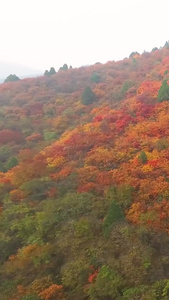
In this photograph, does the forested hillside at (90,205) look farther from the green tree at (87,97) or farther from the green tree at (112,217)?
the green tree at (87,97)

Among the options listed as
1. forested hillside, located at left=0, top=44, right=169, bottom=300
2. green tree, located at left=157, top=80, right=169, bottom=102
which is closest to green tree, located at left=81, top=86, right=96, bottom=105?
forested hillside, located at left=0, top=44, right=169, bottom=300

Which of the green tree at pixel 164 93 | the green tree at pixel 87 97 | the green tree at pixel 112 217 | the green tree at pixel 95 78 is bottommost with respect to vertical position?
the green tree at pixel 112 217

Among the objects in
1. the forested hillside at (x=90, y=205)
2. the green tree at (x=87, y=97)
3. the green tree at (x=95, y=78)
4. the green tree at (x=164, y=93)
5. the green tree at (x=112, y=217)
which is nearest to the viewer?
the forested hillside at (x=90, y=205)

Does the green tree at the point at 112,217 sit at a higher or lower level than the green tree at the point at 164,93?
lower

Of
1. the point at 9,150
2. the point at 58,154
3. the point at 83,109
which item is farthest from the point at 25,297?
the point at 83,109

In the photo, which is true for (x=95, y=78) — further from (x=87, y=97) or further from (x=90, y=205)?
(x=90, y=205)

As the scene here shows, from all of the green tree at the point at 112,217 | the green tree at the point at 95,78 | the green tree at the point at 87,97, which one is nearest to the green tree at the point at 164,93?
the green tree at the point at 87,97

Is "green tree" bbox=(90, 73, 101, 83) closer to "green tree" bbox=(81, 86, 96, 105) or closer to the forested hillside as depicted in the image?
"green tree" bbox=(81, 86, 96, 105)

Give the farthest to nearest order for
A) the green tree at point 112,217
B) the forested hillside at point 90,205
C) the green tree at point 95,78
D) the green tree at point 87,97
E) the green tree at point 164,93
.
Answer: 1. the green tree at point 95,78
2. the green tree at point 87,97
3. the green tree at point 164,93
4. the green tree at point 112,217
5. the forested hillside at point 90,205

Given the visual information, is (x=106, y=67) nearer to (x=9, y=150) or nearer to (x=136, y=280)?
(x=9, y=150)
